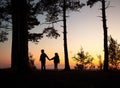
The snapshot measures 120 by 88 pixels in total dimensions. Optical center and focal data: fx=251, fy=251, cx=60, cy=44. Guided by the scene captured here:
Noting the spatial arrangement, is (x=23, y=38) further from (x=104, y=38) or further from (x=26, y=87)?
(x=104, y=38)

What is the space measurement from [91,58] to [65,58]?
144ft

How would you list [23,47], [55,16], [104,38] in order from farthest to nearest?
[55,16] < [104,38] < [23,47]

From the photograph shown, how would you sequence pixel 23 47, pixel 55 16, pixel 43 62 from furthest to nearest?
pixel 55 16, pixel 43 62, pixel 23 47

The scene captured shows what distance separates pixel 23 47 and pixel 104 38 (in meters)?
11.9

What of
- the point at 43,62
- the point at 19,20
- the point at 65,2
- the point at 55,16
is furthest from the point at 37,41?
the point at 19,20

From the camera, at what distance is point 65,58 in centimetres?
3031

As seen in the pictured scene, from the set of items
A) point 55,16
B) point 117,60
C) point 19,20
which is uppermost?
point 55,16

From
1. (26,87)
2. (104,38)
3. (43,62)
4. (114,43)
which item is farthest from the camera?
(114,43)

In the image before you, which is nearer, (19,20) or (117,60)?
(19,20)

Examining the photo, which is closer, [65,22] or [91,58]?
[65,22]

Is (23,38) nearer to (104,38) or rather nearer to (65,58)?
(104,38)

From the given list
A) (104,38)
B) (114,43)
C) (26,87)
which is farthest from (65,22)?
(114,43)

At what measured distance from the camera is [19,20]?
16.2 m

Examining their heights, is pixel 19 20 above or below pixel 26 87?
above
